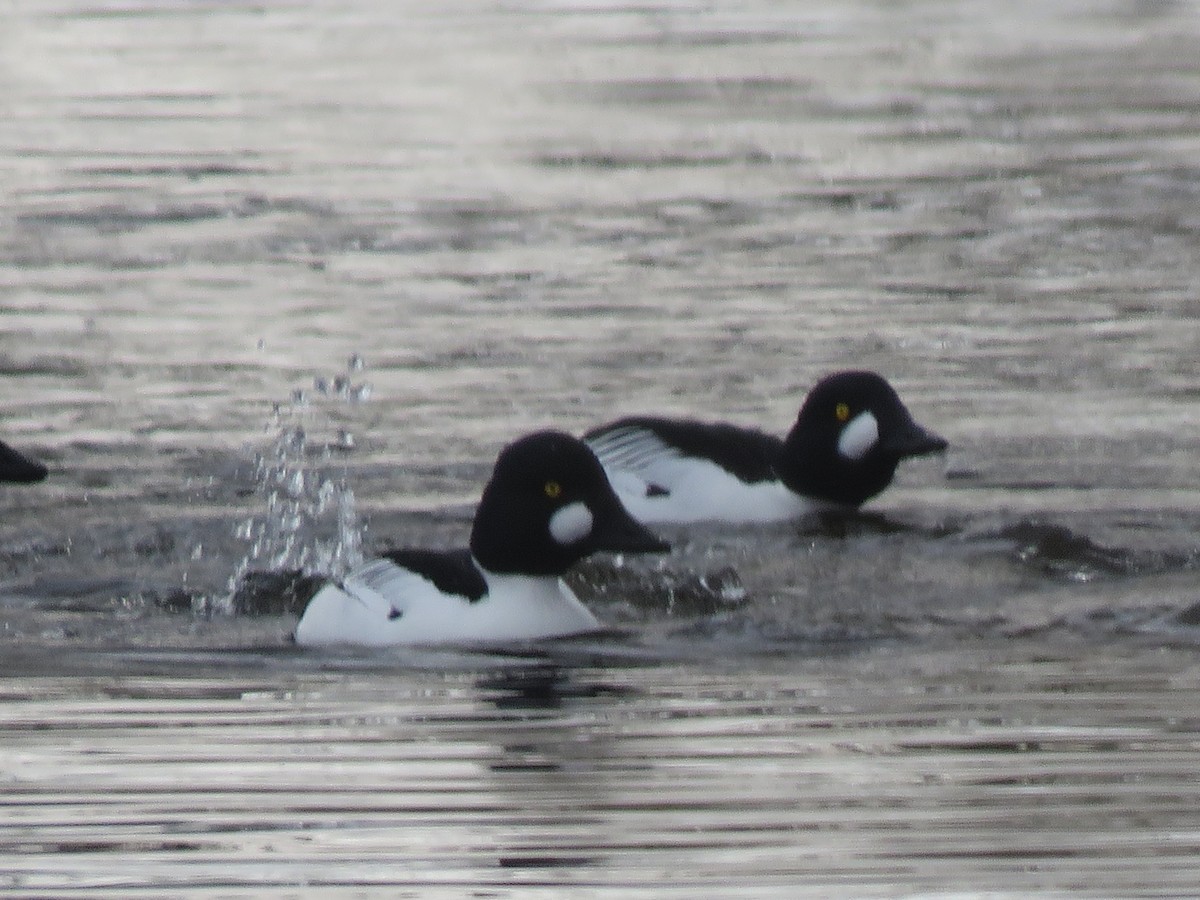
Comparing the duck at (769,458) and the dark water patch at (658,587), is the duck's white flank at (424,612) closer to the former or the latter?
the dark water patch at (658,587)

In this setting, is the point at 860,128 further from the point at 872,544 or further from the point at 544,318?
the point at 872,544

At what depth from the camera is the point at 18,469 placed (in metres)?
11.3

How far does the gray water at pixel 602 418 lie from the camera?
723cm

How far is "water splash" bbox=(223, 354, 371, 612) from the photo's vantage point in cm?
1174

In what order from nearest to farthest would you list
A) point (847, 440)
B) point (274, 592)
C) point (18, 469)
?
point (274, 592) → point (18, 469) → point (847, 440)

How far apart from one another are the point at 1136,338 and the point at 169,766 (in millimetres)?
8842

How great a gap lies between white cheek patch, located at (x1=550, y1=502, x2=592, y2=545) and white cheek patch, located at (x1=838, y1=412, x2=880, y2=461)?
3.20m

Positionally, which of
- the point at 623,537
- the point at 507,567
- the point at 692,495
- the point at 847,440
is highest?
the point at 623,537

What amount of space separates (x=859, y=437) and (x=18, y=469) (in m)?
3.95

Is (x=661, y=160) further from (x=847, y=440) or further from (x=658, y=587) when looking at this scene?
(x=658, y=587)

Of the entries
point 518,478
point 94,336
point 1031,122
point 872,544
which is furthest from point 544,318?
point 1031,122

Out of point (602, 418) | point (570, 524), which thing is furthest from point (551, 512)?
point (602, 418)

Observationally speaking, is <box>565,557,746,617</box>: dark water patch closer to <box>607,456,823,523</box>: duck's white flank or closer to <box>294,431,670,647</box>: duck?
<box>294,431,670,647</box>: duck

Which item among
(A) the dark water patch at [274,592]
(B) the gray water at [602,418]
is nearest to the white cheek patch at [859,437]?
(B) the gray water at [602,418]
